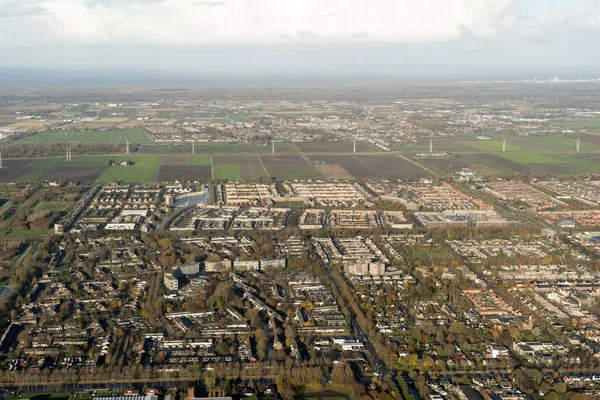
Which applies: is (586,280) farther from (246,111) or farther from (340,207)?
(246,111)

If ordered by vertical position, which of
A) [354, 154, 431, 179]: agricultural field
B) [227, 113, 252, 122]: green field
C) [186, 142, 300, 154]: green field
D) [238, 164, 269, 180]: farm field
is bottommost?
[354, 154, 431, 179]: agricultural field

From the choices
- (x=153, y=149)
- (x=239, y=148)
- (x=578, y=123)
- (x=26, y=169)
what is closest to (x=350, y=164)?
(x=239, y=148)

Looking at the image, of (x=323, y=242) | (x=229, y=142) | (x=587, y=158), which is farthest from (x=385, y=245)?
(x=229, y=142)

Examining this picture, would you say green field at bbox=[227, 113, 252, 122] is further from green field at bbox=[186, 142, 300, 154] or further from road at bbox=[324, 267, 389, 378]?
road at bbox=[324, 267, 389, 378]

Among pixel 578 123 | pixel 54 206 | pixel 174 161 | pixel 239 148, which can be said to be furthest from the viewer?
pixel 578 123

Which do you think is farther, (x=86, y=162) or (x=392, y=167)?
(x=86, y=162)

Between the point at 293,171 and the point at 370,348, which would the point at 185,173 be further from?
the point at 370,348

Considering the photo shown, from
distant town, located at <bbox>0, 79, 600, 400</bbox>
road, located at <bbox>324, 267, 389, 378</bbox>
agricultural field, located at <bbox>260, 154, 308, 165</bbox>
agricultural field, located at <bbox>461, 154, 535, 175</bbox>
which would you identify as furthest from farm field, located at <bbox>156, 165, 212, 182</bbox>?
road, located at <bbox>324, 267, 389, 378</bbox>
